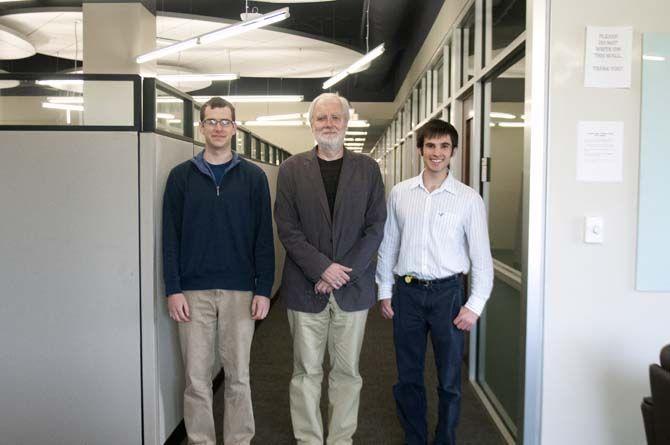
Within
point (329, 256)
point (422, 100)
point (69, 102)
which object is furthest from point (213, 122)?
point (69, 102)

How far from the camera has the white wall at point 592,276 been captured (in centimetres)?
218

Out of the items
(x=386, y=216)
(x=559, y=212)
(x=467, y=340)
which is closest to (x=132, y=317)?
(x=386, y=216)

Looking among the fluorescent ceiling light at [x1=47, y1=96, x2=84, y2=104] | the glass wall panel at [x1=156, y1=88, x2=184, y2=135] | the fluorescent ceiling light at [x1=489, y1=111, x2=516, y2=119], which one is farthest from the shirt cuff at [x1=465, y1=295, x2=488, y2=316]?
the fluorescent ceiling light at [x1=47, y1=96, x2=84, y2=104]

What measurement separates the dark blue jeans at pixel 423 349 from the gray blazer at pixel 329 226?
7.8 inches

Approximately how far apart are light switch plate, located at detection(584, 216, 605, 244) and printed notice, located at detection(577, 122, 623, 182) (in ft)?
0.51

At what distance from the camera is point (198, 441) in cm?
241

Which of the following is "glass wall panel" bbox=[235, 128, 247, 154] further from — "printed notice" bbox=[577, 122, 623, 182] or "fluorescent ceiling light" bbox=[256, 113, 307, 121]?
"fluorescent ceiling light" bbox=[256, 113, 307, 121]

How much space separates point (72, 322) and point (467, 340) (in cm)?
267

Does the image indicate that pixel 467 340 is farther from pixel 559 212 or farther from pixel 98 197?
pixel 98 197

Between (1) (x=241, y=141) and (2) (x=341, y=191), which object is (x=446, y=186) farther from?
(1) (x=241, y=141)

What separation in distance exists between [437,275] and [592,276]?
616 mm

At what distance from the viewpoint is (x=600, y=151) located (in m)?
2.20

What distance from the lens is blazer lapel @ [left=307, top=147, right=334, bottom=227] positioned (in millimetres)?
2296

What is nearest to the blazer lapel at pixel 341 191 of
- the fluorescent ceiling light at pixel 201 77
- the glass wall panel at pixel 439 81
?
the glass wall panel at pixel 439 81
